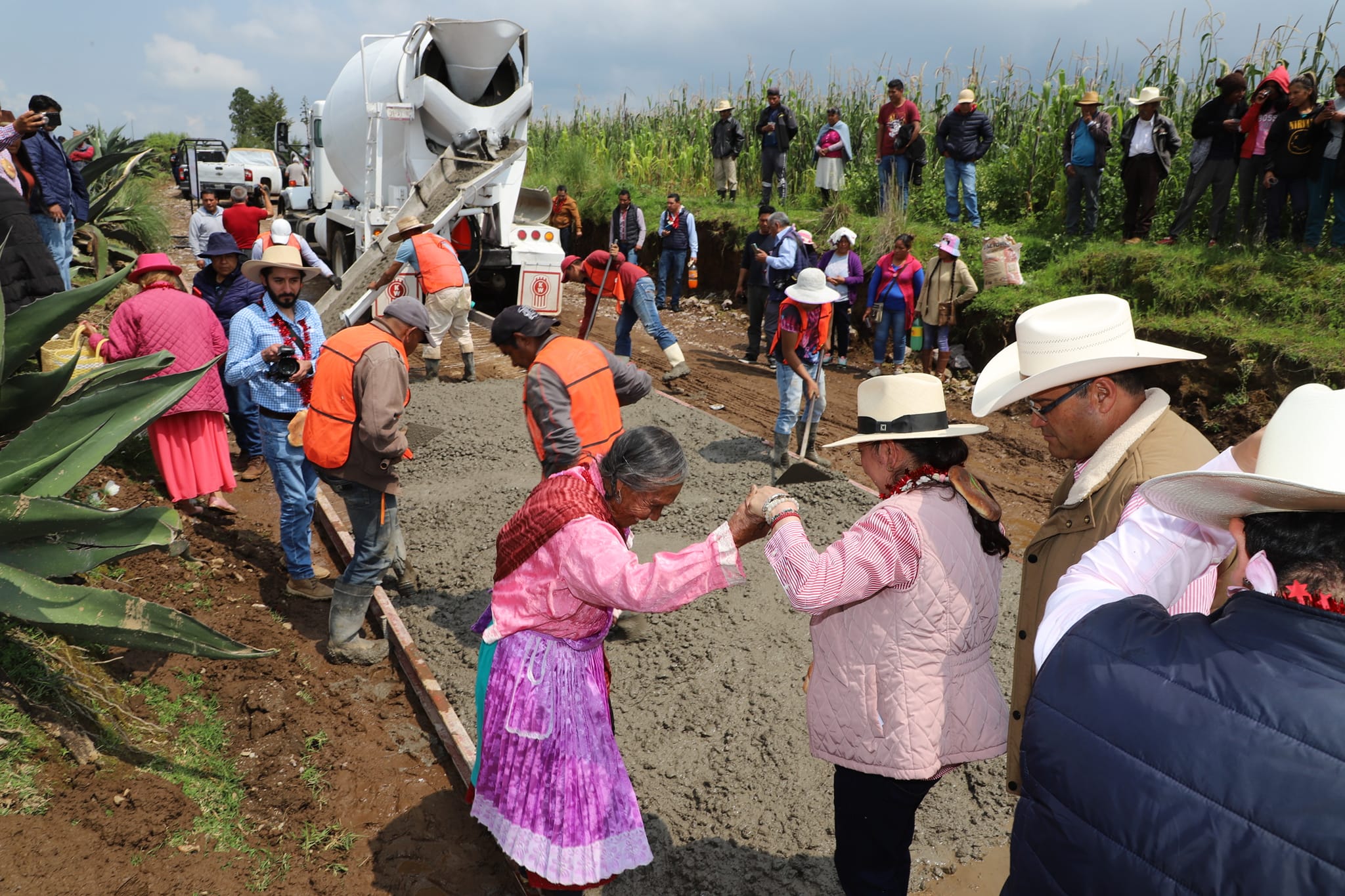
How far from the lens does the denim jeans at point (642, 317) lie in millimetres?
9641

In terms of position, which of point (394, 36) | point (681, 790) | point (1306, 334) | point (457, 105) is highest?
point (394, 36)

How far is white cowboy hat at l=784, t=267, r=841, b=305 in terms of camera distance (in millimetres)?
7301

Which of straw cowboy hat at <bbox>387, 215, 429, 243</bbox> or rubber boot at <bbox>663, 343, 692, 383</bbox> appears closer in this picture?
straw cowboy hat at <bbox>387, 215, 429, 243</bbox>

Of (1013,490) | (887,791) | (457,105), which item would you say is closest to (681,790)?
(887,791)

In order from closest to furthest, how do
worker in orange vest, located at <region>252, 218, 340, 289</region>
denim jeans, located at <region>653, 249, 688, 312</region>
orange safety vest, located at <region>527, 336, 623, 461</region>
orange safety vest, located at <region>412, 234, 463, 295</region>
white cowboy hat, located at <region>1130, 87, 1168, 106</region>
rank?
orange safety vest, located at <region>527, 336, 623, 461</region>, worker in orange vest, located at <region>252, 218, 340, 289</region>, orange safety vest, located at <region>412, 234, 463, 295</region>, white cowboy hat, located at <region>1130, 87, 1168, 106</region>, denim jeans, located at <region>653, 249, 688, 312</region>

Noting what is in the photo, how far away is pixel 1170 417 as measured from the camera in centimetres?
255

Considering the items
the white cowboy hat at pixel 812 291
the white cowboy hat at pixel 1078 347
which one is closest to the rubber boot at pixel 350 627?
the white cowboy hat at pixel 1078 347

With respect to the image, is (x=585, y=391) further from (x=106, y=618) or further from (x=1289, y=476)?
(x=1289, y=476)

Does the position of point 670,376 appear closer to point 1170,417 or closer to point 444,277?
point 444,277

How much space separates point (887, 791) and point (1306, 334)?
808 centimetres

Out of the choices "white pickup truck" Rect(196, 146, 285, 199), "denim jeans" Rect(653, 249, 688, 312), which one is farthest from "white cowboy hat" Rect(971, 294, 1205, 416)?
"white pickup truck" Rect(196, 146, 285, 199)

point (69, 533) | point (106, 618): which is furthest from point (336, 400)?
point (106, 618)

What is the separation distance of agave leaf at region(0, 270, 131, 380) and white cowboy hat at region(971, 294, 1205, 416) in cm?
359

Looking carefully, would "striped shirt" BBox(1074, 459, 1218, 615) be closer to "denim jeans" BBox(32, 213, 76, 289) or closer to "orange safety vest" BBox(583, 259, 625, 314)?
"orange safety vest" BBox(583, 259, 625, 314)
